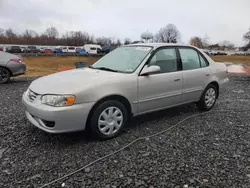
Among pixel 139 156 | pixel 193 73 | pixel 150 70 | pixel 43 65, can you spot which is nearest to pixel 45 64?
pixel 43 65

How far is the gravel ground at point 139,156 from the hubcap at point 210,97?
65cm

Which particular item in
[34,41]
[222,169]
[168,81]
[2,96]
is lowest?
[222,169]

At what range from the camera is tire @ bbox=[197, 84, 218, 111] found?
4887 mm

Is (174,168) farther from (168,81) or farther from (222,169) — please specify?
(168,81)

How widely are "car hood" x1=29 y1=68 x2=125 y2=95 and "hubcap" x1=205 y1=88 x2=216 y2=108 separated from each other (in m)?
2.36

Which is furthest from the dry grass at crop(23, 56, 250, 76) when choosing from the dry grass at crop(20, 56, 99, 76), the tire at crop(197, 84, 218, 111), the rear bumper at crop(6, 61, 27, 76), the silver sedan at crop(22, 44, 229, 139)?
the tire at crop(197, 84, 218, 111)

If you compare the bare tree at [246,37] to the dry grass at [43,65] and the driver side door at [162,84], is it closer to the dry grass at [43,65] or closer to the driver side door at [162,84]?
the dry grass at [43,65]

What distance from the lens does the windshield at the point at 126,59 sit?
3840 mm

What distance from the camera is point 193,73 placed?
4.54 meters

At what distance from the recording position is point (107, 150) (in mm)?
3150

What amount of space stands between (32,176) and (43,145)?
29.1 inches

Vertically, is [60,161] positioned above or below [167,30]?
below

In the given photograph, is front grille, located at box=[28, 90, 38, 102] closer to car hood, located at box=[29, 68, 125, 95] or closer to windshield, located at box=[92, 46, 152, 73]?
car hood, located at box=[29, 68, 125, 95]

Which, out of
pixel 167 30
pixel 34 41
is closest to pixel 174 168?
pixel 167 30
